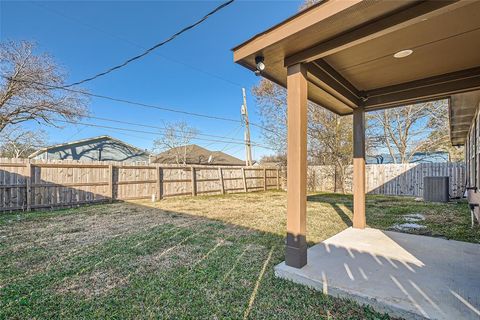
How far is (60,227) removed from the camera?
4.57 metres

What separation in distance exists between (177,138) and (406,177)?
56.3ft

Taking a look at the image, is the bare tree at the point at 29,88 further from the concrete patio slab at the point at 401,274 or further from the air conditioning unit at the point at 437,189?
the air conditioning unit at the point at 437,189

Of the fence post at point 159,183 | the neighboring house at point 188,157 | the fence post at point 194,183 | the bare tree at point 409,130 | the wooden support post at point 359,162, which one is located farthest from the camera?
the neighboring house at point 188,157

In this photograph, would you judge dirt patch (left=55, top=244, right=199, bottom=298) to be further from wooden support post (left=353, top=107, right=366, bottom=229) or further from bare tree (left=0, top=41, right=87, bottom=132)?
bare tree (left=0, top=41, right=87, bottom=132)

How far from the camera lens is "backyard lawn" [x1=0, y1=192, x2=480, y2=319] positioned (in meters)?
1.84

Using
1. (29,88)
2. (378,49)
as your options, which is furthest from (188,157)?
(378,49)

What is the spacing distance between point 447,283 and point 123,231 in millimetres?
4524

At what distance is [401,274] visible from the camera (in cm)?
224

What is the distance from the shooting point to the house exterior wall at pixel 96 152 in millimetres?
14930

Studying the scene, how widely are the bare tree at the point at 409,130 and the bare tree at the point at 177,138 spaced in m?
14.3

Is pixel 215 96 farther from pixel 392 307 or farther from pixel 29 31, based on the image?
pixel 392 307

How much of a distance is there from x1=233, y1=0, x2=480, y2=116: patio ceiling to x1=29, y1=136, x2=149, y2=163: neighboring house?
55.1ft

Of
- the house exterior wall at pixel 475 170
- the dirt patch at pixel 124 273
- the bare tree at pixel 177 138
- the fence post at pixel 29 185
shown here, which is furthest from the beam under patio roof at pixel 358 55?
the bare tree at pixel 177 138

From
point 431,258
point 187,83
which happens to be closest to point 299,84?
point 431,258
